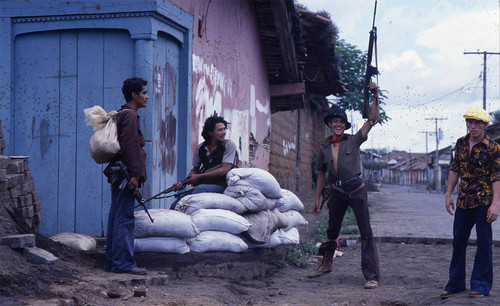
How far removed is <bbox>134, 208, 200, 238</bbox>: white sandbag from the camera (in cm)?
561

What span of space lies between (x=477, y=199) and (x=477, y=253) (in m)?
0.47

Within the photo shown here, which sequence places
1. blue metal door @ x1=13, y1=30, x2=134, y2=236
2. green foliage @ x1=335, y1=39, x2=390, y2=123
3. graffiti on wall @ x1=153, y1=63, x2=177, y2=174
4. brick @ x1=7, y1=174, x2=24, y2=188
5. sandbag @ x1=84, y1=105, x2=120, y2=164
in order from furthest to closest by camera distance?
green foliage @ x1=335, y1=39, x2=390, y2=123 < graffiti on wall @ x1=153, y1=63, x2=177, y2=174 < blue metal door @ x1=13, y1=30, x2=134, y2=236 < brick @ x1=7, y1=174, x2=24, y2=188 < sandbag @ x1=84, y1=105, x2=120, y2=164

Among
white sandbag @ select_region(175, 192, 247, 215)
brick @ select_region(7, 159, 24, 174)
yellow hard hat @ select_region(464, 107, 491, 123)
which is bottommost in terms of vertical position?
white sandbag @ select_region(175, 192, 247, 215)

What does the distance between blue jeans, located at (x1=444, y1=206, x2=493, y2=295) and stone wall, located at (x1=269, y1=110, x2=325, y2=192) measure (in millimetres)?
8993

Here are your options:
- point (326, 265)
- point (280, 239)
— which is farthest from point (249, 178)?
point (326, 265)

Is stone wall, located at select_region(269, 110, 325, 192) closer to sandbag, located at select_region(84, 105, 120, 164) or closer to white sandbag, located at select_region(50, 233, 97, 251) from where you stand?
white sandbag, located at select_region(50, 233, 97, 251)

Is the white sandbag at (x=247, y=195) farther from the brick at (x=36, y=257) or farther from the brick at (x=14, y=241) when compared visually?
the brick at (x=14, y=241)

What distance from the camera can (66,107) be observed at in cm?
668

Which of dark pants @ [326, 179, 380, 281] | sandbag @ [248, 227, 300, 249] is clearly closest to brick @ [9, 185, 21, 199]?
sandbag @ [248, 227, 300, 249]

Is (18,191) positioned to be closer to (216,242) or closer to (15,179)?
(15,179)

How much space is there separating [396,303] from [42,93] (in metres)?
4.12

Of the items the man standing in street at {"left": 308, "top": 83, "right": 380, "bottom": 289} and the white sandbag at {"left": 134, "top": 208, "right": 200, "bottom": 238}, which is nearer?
the white sandbag at {"left": 134, "top": 208, "right": 200, "bottom": 238}

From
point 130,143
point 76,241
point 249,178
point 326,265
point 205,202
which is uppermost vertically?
point 130,143

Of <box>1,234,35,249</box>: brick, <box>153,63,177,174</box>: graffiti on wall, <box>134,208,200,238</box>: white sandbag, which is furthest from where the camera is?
<box>153,63,177,174</box>: graffiti on wall
